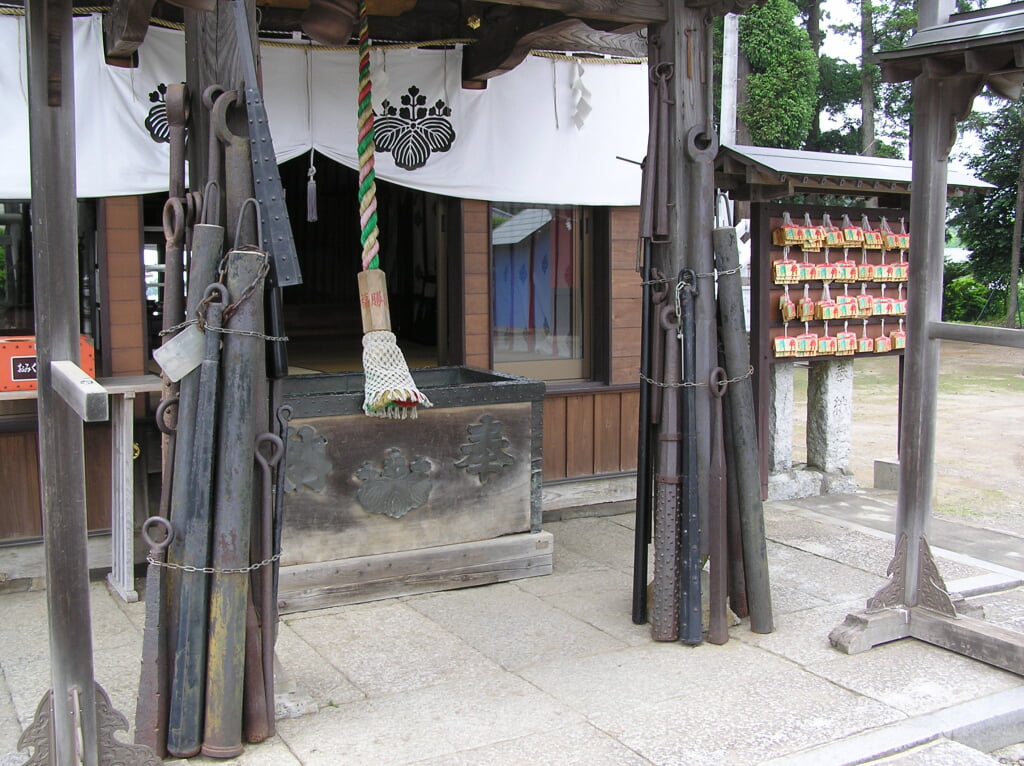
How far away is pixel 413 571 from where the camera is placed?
5.46 m

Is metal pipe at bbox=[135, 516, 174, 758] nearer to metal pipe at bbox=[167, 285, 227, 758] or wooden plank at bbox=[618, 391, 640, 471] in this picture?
metal pipe at bbox=[167, 285, 227, 758]

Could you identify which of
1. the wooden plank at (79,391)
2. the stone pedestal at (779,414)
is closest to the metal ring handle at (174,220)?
the wooden plank at (79,391)

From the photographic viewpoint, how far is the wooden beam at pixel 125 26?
172 inches

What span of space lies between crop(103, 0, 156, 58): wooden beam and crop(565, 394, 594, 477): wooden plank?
378 cm

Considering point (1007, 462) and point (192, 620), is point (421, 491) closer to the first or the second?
point (192, 620)

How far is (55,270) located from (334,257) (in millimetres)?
9916

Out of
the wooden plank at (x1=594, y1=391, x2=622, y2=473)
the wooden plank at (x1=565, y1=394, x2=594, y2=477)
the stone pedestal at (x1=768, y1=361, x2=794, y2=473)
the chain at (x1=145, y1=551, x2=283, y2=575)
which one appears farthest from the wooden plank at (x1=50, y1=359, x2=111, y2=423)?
the stone pedestal at (x1=768, y1=361, x2=794, y2=473)

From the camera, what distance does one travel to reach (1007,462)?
10.1 m

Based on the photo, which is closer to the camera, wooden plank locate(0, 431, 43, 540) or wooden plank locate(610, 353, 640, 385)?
wooden plank locate(0, 431, 43, 540)

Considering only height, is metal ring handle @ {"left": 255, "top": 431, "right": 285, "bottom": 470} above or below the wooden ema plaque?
below

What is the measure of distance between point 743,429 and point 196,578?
8.96ft

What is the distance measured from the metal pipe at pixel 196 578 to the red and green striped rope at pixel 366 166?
4.42 ft

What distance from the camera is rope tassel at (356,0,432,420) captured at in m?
4.87

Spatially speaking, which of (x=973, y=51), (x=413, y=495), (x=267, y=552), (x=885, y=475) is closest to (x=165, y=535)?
(x=267, y=552)
